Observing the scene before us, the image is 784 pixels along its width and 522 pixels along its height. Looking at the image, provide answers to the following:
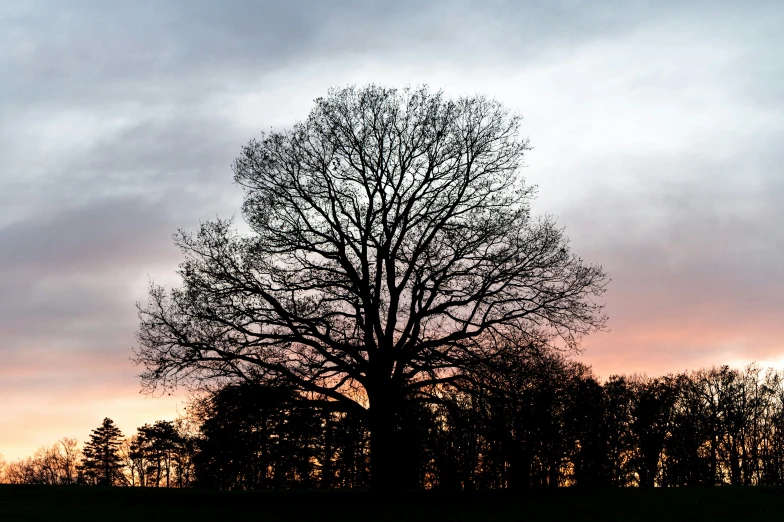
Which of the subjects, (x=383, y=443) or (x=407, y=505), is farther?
(x=383, y=443)

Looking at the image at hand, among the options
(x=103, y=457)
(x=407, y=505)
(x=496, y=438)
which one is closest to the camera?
(x=407, y=505)

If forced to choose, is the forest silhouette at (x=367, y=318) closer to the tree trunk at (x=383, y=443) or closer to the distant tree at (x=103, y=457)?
the tree trunk at (x=383, y=443)

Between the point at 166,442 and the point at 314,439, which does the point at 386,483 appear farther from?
the point at 166,442

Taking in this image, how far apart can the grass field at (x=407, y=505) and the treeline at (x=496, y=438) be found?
129cm

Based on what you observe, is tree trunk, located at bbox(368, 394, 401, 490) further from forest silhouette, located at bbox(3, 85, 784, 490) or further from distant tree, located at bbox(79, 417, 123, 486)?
distant tree, located at bbox(79, 417, 123, 486)

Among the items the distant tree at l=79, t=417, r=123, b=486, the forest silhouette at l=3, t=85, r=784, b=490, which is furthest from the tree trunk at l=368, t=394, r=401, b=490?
the distant tree at l=79, t=417, r=123, b=486

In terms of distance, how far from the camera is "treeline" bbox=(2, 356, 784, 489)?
24766 millimetres

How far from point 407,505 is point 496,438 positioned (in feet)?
12.6

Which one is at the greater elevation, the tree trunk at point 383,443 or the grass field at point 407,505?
the tree trunk at point 383,443

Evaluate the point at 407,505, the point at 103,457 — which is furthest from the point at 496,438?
the point at 103,457

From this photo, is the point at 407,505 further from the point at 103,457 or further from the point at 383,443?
the point at 103,457

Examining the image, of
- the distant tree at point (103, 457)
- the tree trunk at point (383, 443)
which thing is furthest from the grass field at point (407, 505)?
the distant tree at point (103, 457)

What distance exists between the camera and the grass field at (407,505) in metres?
22.5

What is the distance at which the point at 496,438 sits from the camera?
2559 cm
